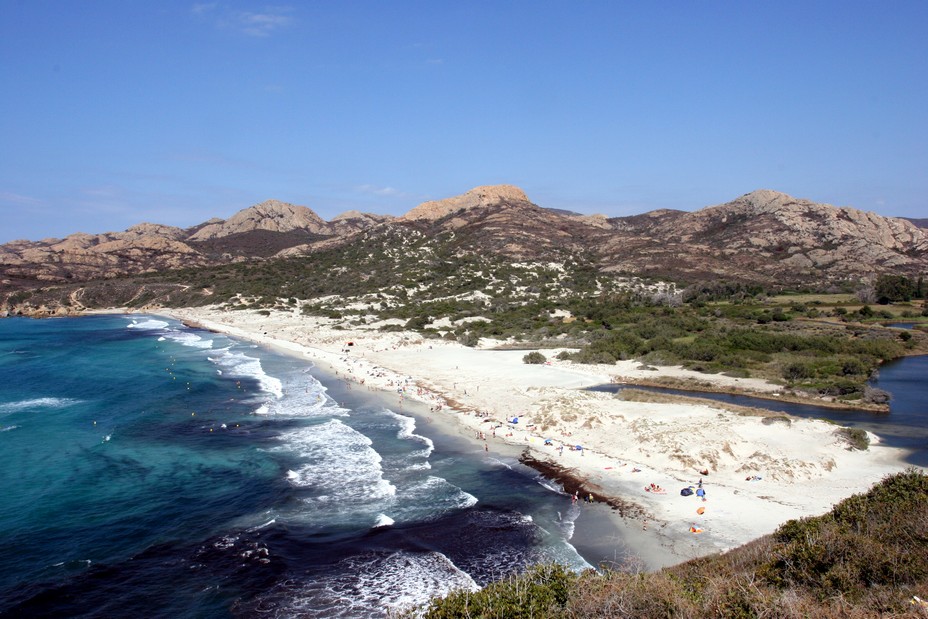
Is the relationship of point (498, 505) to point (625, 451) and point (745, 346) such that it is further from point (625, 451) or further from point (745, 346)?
point (745, 346)

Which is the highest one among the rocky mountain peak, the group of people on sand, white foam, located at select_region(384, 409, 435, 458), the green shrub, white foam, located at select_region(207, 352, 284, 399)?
the rocky mountain peak

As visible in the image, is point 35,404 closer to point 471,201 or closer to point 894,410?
point 894,410

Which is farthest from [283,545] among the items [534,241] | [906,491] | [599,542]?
[534,241]

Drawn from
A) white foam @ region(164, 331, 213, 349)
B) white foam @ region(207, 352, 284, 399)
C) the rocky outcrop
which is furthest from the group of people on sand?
the rocky outcrop

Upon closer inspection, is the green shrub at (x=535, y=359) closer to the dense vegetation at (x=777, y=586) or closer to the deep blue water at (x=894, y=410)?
the deep blue water at (x=894, y=410)

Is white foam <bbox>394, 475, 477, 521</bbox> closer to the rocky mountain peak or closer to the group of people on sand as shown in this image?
the group of people on sand

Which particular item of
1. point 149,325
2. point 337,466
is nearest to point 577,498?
point 337,466

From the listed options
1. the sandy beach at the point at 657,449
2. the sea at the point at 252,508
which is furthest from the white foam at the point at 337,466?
the sandy beach at the point at 657,449
